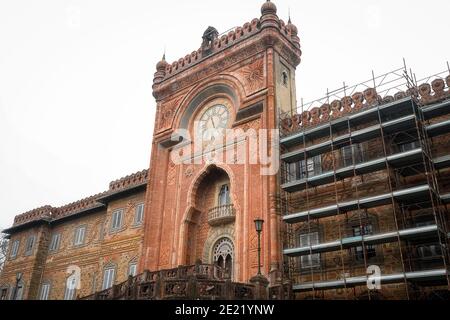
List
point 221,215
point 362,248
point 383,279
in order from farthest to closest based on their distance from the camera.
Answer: point 221,215 < point 362,248 < point 383,279

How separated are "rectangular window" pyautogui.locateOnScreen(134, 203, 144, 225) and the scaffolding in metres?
10.8

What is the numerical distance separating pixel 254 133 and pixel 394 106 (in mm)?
6458

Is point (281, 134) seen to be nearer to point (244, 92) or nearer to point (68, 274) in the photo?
point (244, 92)

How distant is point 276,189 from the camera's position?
18922 mm

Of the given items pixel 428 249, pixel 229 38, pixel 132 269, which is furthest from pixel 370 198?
pixel 132 269

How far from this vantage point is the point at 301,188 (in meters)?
18.5

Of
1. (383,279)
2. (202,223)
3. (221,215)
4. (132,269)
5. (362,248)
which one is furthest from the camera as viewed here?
(132,269)

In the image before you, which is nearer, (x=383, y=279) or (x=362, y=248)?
(x=383, y=279)

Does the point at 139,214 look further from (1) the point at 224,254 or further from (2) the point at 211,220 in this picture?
(1) the point at 224,254

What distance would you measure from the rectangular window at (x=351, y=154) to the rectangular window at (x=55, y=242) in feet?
73.7

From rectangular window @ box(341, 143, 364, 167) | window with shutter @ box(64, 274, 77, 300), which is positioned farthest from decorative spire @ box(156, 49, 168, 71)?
window with shutter @ box(64, 274, 77, 300)

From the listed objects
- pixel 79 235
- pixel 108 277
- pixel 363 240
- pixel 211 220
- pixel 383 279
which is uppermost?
pixel 79 235

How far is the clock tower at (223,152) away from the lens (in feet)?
63.7

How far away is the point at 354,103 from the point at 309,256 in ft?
21.1
